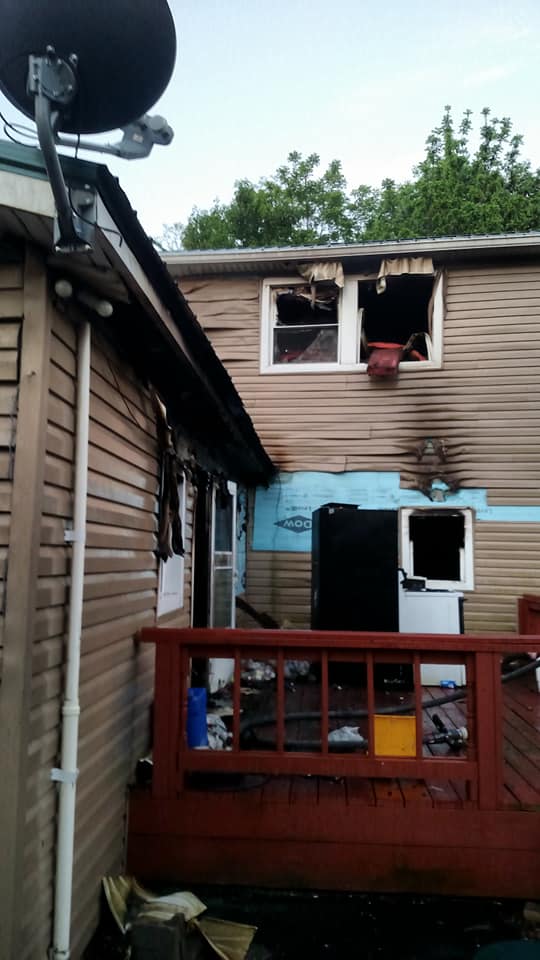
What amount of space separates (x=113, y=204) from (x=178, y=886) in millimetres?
3036

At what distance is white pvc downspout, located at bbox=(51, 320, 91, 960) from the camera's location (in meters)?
2.06

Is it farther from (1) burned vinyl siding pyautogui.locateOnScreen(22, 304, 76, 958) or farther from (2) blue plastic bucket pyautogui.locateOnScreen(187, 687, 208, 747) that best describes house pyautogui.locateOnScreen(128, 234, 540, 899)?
(1) burned vinyl siding pyautogui.locateOnScreen(22, 304, 76, 958)

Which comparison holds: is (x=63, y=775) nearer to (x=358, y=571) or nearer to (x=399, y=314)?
(x=358, y=571)

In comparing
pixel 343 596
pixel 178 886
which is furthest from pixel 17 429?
pixel 343 596

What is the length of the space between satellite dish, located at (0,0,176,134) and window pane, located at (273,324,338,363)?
5604 mm

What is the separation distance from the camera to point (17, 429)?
6.47 ft

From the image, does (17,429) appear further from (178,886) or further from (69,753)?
(178,886)

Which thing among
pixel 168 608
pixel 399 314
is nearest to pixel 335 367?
pixel 399 314

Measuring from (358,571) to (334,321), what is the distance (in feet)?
12.0

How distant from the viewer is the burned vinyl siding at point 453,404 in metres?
6.90

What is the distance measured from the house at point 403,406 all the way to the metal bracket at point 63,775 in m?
5.09

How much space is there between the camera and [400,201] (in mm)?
17391

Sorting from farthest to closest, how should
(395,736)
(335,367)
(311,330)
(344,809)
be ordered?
1. (311,330)
2. (335,367)
3. (395,736)
4. (344,809)

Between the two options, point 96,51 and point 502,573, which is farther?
point 502,573
